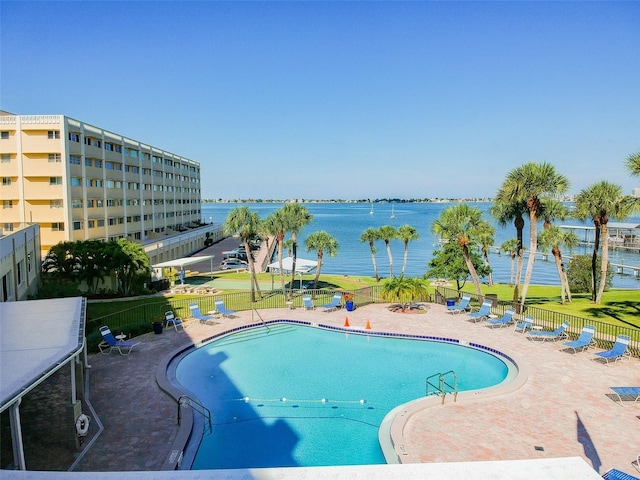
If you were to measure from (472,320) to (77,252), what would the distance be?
2545cm

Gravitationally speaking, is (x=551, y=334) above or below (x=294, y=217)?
below

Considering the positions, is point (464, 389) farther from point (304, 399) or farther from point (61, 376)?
point (61, 376)

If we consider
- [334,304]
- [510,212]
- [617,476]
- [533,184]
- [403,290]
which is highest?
[533,184]

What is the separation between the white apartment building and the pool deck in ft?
73.6

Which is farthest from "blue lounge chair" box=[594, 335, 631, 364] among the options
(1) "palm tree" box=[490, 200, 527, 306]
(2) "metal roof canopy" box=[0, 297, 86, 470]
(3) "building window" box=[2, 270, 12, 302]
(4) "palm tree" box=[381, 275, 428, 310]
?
(3) "building window" box=[2, 270, 12, 302]

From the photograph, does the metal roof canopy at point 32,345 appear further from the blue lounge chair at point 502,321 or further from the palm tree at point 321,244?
the palm tree at point 321,244

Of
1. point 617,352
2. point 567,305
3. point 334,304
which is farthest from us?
point 567,305

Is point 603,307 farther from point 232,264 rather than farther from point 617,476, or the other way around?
point 232,264

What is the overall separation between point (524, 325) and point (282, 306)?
1259cm

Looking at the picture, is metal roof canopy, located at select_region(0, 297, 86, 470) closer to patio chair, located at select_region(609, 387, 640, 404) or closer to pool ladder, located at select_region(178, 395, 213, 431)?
pool ladder, located at select_region(178, 395, 213, 431)

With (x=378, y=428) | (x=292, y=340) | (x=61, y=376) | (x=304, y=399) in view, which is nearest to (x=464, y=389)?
(x=378, y=428)

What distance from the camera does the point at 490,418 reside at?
11.6 metres

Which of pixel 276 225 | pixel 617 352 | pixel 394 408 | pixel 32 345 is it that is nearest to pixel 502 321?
pixel 617 352

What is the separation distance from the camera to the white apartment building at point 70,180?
35.6 m
